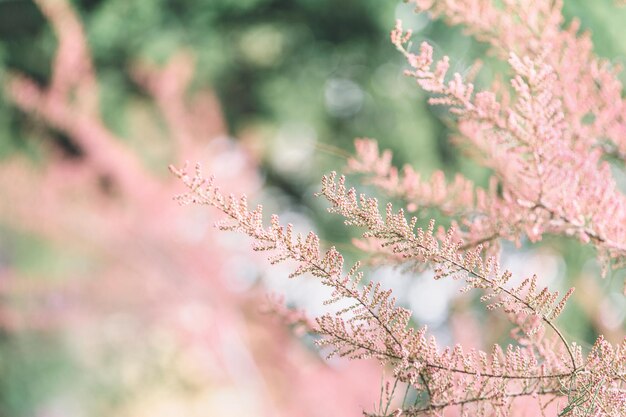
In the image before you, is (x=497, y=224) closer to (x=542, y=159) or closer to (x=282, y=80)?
(x=542, y=159)

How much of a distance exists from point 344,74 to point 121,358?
7.74 ft

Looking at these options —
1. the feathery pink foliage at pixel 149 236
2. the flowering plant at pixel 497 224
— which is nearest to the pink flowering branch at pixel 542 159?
the flowering plant at pixel 497 224

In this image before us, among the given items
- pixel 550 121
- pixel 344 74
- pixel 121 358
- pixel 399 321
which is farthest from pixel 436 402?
pixel 121 358

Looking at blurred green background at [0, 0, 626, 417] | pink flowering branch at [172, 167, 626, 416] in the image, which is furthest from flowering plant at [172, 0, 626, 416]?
blurred green background at [0, 0, 626, 417]

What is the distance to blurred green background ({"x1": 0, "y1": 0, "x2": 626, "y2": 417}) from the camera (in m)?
3.02

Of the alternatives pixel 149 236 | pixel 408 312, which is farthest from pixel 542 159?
pixel 149 236

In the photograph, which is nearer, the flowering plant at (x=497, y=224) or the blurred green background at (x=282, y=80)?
the flowering plant at (x=497, y=224)

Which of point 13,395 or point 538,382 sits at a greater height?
point 13,395

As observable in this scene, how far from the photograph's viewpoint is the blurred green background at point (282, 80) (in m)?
3.02

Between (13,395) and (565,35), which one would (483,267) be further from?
(13,395)

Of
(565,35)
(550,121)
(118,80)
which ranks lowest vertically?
(550,121)

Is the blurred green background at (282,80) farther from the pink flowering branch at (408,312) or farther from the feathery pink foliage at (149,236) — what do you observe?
the pink flowering branch at (408,312)

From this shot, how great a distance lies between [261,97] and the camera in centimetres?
351

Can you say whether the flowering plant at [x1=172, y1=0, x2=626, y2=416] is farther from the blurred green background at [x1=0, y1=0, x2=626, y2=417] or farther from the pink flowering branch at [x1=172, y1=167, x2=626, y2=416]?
the blurred green background at [x1=0, y1=0, x2=626, y2=417]
